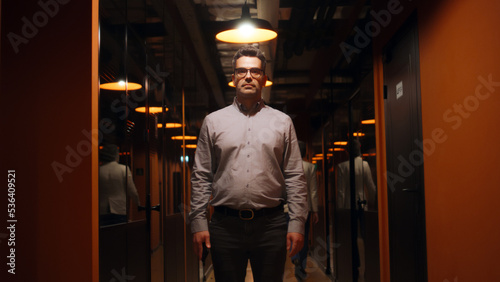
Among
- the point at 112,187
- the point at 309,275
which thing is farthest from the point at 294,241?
the point at 309,275

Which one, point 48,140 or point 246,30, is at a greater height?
point 246,30

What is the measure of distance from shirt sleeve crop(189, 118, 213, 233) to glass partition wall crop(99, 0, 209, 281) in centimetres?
43

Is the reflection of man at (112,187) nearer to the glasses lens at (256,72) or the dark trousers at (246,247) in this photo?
the dark trousers at (246,247)

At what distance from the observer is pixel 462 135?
2.22 metres

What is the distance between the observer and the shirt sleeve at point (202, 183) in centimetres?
233

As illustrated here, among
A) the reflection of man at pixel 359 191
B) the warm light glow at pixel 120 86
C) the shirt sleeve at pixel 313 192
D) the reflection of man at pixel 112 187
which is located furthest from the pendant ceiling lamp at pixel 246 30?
the shirt sleeve at pixel 313 192

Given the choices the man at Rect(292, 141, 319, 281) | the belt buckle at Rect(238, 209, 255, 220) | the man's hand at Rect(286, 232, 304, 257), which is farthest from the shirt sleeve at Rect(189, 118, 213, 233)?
the man at Rect(292, 141, 319, 281)

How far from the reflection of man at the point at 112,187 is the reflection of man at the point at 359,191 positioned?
2101mm

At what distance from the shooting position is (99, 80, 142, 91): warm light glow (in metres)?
2.46

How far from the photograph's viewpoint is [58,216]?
2.02m

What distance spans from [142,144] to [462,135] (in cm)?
204

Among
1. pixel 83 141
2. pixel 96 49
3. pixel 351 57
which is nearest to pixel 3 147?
pixel 83 141

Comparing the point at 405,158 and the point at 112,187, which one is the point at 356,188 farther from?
the point at 112,187

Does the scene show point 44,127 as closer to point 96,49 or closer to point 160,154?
point 96,49
